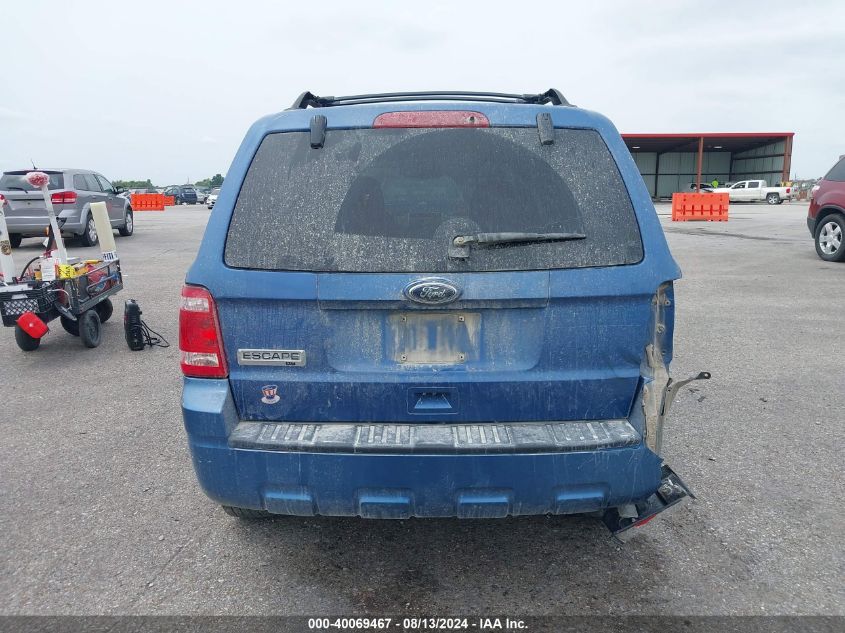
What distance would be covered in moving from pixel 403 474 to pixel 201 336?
91 centimetres

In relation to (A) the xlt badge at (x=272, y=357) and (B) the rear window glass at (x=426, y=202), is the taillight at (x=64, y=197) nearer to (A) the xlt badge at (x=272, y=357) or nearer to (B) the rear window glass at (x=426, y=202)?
(B) the rear window glass at (x=426, y=202)

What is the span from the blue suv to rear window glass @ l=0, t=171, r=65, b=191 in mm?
13576

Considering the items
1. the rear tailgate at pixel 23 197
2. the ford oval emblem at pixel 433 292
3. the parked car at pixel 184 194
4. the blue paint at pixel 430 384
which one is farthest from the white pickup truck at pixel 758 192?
the ford oval emblem at pixel 433 292

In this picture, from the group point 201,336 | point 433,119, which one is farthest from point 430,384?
point 433,119

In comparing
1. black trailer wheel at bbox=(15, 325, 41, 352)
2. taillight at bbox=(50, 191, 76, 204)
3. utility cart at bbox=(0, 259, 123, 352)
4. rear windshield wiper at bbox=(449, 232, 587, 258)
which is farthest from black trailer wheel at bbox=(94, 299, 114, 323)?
taillight at bbox=(50, 191, 76, 204)

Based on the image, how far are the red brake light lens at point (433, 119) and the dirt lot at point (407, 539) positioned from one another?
1.86m

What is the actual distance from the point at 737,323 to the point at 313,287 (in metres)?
6.44

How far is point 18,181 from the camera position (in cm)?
1381

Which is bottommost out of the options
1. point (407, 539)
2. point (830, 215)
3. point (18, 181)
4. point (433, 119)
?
point (407, 539)

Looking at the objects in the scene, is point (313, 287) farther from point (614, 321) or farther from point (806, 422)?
point (806, 422)

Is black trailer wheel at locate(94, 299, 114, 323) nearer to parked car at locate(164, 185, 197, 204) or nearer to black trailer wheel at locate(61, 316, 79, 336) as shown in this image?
black trailer wheel at locate(61, 316, 79, 336)

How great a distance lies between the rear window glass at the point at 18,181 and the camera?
13750mm

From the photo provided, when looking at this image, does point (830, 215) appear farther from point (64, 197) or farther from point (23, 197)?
point (23, 197)

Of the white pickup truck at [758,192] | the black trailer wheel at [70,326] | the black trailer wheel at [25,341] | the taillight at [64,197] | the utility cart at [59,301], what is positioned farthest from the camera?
the white pickup truck at [758,192]
